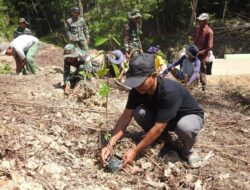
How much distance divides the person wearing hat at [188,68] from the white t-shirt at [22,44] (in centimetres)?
252

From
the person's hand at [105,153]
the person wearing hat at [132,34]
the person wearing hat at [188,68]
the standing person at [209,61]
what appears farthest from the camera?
the person wearing hat at [132,34]

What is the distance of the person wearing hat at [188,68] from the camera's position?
634cm

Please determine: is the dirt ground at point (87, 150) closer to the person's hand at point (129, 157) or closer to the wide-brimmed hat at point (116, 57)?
the person's hand at point (129, 157)

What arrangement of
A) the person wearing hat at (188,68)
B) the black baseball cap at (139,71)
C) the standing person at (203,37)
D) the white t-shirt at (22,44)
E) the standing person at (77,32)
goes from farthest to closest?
the standing person at (77,32) < the standing person at (203,37) < the white t-shirt at (22,44) < the person wearing hat at (188,68) < the black baseball cap at (139,71)

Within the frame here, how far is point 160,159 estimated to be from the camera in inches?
146

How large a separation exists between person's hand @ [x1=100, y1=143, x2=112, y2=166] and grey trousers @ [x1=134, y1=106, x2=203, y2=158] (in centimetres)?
41

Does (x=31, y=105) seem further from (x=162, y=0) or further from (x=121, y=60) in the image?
(x=162, y=0)

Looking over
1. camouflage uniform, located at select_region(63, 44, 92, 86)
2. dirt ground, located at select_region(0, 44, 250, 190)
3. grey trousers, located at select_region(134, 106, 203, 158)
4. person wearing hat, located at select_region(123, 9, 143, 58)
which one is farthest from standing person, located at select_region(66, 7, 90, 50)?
grey trousers, located at select_region(134, 106, 203, 158)

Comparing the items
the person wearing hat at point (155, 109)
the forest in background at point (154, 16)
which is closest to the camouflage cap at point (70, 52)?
the person wearing hat at point (155, 109)

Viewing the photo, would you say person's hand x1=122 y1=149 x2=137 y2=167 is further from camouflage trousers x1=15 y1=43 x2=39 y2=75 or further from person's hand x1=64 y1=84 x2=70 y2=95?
camouflage trousers x1=15 y1=43 x2=39 y2=75

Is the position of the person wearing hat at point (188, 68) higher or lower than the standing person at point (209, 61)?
higher

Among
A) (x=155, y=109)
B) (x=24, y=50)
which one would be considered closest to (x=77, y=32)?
(x=24, y=50)

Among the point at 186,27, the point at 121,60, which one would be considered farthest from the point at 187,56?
the point at 186,27

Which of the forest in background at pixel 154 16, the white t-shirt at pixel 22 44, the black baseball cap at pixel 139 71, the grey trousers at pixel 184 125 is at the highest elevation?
the black baseball cap at pixel 139 71
